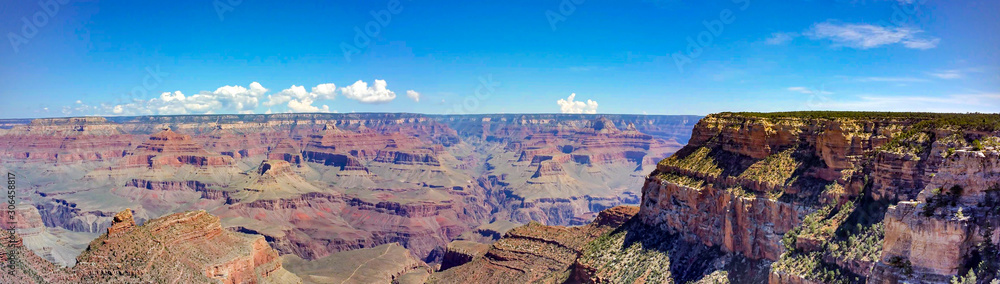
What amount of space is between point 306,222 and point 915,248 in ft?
598

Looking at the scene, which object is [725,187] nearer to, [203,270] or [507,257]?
[507,257]

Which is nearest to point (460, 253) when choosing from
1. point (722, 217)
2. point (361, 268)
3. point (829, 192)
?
point (361, 268)

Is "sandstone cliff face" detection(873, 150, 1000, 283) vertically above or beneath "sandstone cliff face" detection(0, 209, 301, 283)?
above

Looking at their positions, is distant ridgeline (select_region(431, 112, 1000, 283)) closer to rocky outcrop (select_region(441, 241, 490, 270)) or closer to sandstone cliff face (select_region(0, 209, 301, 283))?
rocky outcrop (select_region(441, 241, 490, 270))

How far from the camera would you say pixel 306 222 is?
187750 mm

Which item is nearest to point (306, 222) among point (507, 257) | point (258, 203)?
point (258, 203)

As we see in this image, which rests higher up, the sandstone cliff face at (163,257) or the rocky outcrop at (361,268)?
the sandstone cliff face at (163,257)

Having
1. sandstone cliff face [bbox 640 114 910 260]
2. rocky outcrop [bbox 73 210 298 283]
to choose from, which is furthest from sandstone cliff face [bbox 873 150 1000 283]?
rocky outcrop [bbox 73 210 298 283]

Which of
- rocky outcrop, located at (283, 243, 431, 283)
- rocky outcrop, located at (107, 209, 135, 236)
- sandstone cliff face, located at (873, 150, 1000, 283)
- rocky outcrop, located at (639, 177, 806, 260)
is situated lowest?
rocky outcrop, located at (283, 243, 431, 283)

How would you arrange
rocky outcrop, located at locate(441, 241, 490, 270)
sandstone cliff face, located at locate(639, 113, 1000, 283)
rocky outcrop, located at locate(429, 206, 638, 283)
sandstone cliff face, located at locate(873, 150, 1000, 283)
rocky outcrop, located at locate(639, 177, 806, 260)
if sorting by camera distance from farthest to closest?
rocky outcrop, located at locate(441, 241, 490, 270) → rocky outcrop, located at locate(429, 206, 638, 283) → rocky outcrop, located at locate(639, 177, 806, 260) → sandstone cliff face, located at locate(639, 113, 1000, 283) → sandstone cliff face, located at locate(873, 150, 1000, 283)

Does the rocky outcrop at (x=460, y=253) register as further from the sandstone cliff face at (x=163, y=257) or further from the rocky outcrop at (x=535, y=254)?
the sandstone cliff face at (x=163, y=257)

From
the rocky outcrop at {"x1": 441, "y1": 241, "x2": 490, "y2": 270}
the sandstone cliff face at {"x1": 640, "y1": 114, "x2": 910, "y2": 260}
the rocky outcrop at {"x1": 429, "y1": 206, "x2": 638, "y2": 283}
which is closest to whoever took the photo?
the sandstone cliff face at {"x1": 640, "y1": 114, "x2": 910, "y2": 260}

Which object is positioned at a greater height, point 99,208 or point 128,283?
point 128,283

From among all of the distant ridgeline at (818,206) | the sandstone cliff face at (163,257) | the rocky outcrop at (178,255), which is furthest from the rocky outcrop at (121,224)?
the distant ridgeline at (818,206)
